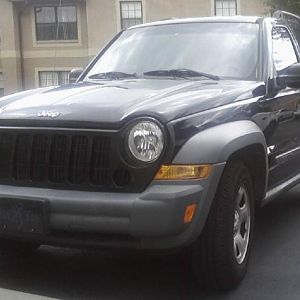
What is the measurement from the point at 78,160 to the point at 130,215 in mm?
494

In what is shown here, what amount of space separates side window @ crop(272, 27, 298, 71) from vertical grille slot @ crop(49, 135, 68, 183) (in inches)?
83.9

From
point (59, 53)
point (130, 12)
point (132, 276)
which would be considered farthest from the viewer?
point (59, 53)

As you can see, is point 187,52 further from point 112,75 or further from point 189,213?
point 189,213

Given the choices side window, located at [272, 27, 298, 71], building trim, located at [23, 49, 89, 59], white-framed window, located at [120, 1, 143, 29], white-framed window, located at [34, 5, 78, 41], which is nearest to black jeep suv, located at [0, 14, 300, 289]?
side window, located at [272, 27, 298, 71]

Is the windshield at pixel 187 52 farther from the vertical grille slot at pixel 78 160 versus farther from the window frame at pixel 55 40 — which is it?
the window frame at pixel 55 40

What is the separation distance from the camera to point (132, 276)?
4.43 m

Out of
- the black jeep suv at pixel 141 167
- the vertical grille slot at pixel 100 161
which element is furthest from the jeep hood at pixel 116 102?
the vertical grille slot at pixel 100 161

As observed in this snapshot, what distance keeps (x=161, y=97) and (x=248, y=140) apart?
2.16 feet

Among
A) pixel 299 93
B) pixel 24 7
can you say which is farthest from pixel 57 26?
pixel 299 93

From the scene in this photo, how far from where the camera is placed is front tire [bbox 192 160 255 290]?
12.7 ft

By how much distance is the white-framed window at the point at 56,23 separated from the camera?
29953 millimetres

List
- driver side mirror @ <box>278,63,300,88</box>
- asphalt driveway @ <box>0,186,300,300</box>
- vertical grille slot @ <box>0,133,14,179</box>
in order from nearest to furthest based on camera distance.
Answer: vertical grille slot @ <box>0,133,14,179</box> < asphalt driveway @ <box>0,186,300,300</box> < driver side mirror @ <box>278,63,300,88</box>

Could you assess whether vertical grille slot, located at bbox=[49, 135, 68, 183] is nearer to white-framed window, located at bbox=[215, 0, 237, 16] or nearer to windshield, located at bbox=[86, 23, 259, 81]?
windshield, located at bbox=[86, 23, 259, 81]

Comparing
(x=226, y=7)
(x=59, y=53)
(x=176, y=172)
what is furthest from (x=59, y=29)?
(x=176, y=172)
